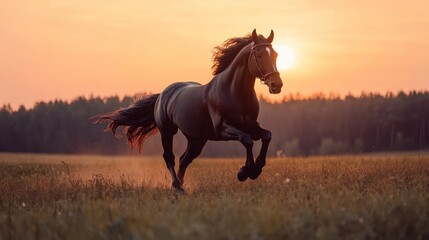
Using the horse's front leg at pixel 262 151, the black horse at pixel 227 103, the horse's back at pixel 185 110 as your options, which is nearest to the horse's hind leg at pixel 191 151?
the black horse at pixel 227 103

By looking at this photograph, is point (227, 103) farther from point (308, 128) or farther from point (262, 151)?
point (308, 128)

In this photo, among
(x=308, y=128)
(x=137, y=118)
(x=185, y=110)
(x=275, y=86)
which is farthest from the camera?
(x=308, y=128)

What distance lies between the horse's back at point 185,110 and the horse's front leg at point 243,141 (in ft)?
4.05

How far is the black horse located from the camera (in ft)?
38.5

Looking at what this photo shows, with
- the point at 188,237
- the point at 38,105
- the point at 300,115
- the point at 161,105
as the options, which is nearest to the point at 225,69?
the point at 161,105

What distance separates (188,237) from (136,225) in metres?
1.07

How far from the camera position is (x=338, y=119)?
9625 centimetres

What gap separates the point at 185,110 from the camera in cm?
1377

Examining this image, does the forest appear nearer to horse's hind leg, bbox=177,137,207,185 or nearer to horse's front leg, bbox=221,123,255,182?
horse's hind leg, bbox=177,137,207,185

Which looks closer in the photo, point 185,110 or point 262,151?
point 262,151

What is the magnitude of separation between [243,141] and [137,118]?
5432 millimetres

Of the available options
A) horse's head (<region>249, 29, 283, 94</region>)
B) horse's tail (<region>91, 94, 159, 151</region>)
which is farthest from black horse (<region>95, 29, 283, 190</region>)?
horse's tail (<region>91, 94, 159, 151</region>)

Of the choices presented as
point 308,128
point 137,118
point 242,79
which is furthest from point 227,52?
point 308,128

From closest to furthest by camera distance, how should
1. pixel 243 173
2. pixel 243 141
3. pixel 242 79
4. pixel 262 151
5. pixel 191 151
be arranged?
1. pixel 243 141
2. pixel 243 173
3. pixel 262 151
4. pixel 242 79
5. pixel 191 151
